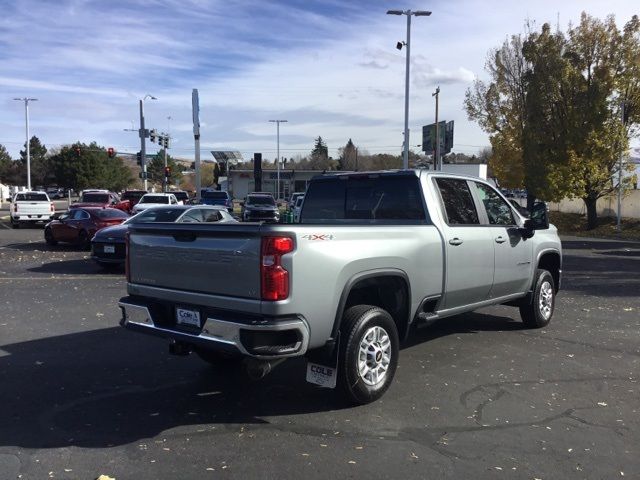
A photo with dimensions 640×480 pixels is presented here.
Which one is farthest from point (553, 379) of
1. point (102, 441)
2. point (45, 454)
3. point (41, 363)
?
point (41, 363)

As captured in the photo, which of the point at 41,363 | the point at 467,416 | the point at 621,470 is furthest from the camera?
the point at 41,363

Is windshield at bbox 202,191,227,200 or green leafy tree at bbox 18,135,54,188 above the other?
green leafy tree at bbox 18,135,54,188

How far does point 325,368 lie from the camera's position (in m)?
4.71

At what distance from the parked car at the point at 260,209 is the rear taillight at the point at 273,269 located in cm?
2396

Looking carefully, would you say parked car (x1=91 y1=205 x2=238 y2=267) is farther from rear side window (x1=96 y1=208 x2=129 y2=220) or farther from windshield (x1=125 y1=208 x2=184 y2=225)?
rear side window (x1=96 y1=208 x2=129 y2=220)

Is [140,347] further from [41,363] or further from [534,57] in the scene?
[534,57]

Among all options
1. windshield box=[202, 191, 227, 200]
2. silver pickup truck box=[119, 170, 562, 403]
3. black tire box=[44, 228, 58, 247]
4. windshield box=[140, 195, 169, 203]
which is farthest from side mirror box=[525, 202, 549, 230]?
windshield box=[202, 191, 227, 200]

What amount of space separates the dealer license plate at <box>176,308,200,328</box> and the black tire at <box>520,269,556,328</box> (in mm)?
4801

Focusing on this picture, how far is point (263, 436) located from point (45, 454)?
151 centimetres

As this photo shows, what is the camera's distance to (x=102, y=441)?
4262 millimetres

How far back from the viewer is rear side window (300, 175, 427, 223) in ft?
19.8

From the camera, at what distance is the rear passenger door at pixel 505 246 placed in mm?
6750

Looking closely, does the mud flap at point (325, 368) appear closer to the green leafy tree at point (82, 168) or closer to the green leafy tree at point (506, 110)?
the green leafy tree at point (506, 110)

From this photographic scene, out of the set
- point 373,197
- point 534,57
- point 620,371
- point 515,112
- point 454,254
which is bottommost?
point 620,371
